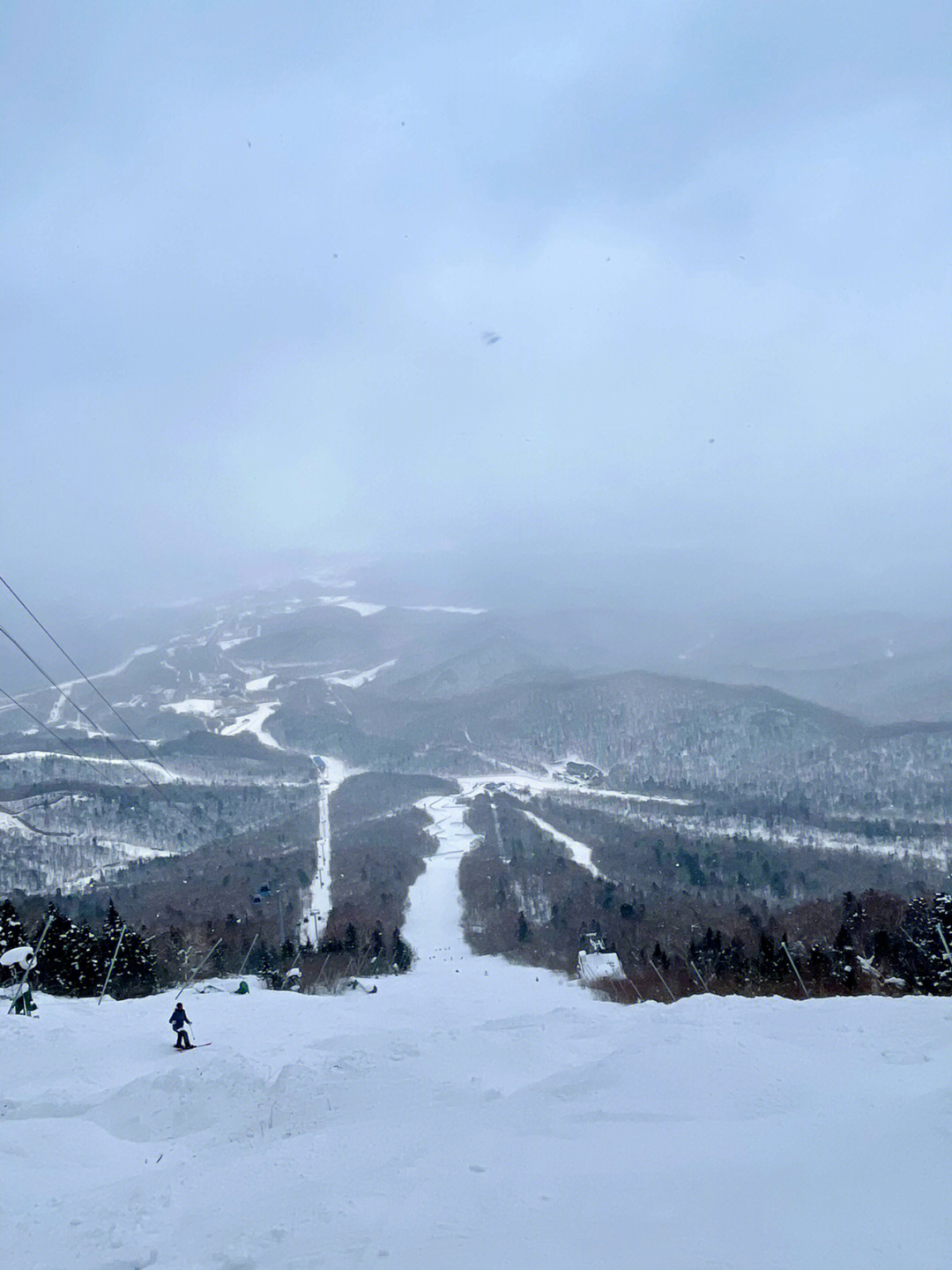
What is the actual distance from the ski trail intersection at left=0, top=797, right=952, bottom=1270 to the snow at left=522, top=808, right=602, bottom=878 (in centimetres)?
7426

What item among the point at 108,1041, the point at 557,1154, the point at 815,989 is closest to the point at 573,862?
the point at 815,989

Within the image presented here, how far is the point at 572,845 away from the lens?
103 metres

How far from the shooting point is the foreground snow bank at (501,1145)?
21.7ft

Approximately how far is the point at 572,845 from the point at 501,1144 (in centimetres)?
9821

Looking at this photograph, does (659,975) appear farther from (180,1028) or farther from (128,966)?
(180,1028)

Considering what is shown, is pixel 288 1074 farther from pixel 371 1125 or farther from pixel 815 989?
pixel 815 989

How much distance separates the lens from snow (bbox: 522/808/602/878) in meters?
91.5

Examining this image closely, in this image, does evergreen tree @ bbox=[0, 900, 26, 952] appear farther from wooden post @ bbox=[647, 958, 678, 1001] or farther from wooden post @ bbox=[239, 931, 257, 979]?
wooden post @ bbox=[647, 958, 678, 1001]

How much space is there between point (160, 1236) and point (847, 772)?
16597 cm

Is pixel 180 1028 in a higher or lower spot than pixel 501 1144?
lower

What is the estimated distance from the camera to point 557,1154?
8516 mm

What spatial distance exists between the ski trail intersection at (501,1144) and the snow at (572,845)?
74256mm

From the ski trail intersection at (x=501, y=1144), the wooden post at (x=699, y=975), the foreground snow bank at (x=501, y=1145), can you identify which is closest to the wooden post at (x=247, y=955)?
the wooden post at (x=699, y=975)

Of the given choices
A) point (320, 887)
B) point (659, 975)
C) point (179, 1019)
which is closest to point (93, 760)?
point (320, 887)
